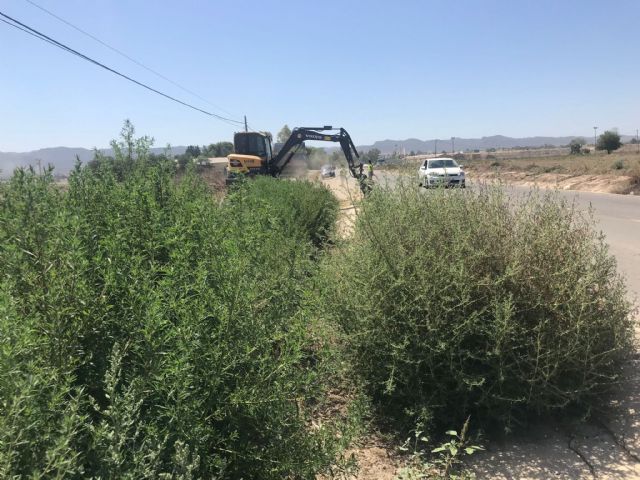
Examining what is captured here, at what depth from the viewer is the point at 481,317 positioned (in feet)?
10.4

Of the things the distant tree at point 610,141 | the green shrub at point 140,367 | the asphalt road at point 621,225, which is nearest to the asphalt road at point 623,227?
the asphalt road at point 621,225

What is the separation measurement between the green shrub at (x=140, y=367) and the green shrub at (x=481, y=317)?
0.70 meters

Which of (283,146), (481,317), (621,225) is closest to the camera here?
(481,317)

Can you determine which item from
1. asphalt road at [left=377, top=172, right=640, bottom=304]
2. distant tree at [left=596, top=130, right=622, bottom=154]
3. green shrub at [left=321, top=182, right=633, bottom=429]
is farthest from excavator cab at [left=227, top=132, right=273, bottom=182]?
distant tree at [left=596, top=130, right=622, bottom=154]

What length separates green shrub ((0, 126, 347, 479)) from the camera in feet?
5.06

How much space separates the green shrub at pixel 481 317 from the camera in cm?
309

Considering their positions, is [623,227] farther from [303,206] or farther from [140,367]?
[140,367]

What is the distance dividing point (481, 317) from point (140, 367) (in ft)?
7.03

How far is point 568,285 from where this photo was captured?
10.4 feet

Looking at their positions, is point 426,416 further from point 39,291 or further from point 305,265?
point 39,291

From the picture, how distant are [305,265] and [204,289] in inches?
79.8

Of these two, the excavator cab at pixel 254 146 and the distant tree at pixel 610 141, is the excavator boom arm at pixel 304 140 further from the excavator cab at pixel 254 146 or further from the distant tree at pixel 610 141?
the distant tree at pixel 610 141

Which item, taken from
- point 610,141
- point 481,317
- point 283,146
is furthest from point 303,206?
point 610,141

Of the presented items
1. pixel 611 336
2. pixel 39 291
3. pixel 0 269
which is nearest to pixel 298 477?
pixel 39 291
